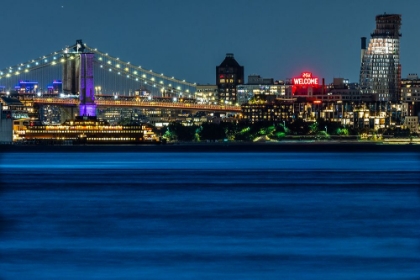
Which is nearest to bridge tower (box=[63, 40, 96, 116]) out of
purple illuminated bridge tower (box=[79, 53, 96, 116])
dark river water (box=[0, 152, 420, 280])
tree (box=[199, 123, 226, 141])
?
purple illuminated bridge tower (box=[79, 53, 96, 116])

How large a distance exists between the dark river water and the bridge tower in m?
63.3

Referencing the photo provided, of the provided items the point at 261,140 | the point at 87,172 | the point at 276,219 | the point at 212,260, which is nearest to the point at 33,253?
the point at 212,260

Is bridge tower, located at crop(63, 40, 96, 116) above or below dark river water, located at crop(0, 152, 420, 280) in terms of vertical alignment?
above

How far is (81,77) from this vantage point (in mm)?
109125

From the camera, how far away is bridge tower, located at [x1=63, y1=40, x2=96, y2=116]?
354ft

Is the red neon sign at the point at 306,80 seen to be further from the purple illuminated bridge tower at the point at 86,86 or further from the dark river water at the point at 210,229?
the dark river water at the point at 210,229

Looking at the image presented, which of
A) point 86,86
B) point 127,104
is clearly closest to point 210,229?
point 127,104

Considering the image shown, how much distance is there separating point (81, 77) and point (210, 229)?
83661 mm

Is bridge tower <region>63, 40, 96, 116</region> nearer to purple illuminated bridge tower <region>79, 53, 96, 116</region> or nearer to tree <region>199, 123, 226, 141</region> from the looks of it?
purple illuminated bridge tower <region>79, 53, 96, 116</region>

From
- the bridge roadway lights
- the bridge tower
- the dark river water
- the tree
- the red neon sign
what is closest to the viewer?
the dark river water

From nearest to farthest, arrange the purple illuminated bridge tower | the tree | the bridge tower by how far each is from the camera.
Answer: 1. the purple illuminated bridge tower
2. the bridge tower
3. the tree

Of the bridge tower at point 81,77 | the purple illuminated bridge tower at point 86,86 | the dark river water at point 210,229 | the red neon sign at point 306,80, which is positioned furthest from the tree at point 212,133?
the dark river water at point 210,229

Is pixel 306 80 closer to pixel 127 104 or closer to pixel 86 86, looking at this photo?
pixel 86 86

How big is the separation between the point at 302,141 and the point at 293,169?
78924mm
